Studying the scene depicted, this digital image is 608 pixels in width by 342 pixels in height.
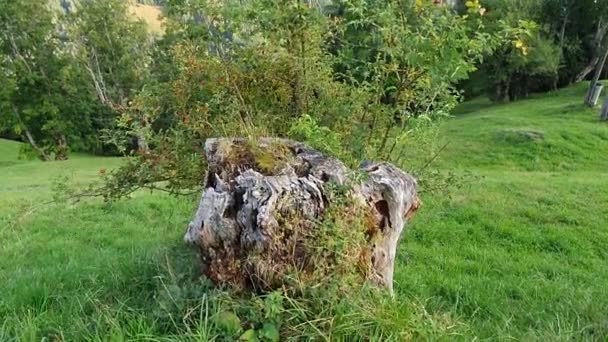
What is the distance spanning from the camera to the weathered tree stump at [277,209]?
3000mm

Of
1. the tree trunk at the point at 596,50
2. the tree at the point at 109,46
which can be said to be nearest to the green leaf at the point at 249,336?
the tree at the point at 109,46

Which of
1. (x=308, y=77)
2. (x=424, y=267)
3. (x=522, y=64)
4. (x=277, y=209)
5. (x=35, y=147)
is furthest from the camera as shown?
(x=35, y=147)

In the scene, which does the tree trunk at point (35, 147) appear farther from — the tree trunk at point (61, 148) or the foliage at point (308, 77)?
the foliage at point (308, 77)

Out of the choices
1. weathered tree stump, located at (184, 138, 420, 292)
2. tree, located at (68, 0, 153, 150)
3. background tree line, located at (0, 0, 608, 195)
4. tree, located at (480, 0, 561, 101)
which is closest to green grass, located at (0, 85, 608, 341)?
weathered tree stump, located at (184, 138, 420, 292)

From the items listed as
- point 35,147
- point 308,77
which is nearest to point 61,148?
point 35,147

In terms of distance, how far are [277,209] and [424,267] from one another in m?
2.99

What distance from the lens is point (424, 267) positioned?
5.47 meters

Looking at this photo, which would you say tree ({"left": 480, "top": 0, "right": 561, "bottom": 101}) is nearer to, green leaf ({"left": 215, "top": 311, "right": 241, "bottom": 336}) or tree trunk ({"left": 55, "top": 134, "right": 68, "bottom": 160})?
green leaf ({"left": 215, "top": 311, "right": 241, "bottom": 336})

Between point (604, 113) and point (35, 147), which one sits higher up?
point (604, 113)

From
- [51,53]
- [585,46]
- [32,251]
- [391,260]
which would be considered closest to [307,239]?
[391,260]

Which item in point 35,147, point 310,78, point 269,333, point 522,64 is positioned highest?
point 310,78

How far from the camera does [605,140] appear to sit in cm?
1495

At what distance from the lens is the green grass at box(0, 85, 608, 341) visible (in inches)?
124

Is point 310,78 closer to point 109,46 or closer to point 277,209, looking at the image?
point 277,209
